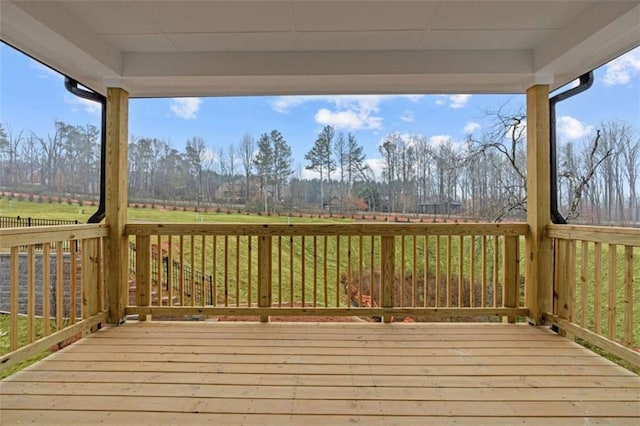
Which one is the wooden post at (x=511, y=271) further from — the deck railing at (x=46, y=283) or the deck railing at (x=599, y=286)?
the deck railing at (x=46, y=283)

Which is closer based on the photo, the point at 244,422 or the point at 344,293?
the point at 244,422

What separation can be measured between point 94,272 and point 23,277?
502 millimetres

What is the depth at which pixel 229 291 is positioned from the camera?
3723mm

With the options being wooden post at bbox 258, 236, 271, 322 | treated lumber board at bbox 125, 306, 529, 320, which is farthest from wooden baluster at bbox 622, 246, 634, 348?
wooden post at bbox 258, 236, 271, 322

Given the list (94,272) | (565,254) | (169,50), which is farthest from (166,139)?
(565,254)

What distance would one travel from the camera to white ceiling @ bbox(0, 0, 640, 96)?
98.6 inches

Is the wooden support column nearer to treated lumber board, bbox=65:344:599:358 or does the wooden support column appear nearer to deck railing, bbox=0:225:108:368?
deck railing, bbox=0:225:108:368

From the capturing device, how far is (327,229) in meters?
3.48

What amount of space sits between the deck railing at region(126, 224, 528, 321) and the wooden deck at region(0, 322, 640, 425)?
35 centimetres

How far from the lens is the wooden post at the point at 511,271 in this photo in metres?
3.47

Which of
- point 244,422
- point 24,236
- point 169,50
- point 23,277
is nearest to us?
point 244,422

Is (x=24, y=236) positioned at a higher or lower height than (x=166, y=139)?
lower

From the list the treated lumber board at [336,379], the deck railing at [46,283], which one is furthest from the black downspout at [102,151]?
the treated lumber board at [336,379]

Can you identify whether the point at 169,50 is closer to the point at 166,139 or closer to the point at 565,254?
the point at 166,139
